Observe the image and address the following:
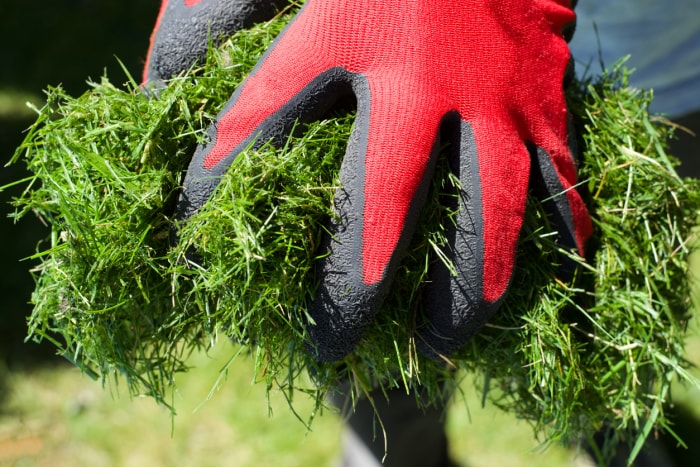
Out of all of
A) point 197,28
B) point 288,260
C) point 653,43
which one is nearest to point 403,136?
point 288,260

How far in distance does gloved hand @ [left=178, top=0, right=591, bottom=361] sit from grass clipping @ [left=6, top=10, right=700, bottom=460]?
34 millimetres

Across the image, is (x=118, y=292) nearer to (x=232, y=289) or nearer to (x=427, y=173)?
(x=232, y=289)

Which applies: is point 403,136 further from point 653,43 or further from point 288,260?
point 653,43

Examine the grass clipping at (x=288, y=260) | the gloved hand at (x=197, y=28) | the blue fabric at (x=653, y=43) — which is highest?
the gloved hand at (x=197, y=28)

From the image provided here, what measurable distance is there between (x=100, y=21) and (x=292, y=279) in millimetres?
3552

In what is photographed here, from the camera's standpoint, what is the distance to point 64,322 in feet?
3.30

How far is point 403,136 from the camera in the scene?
944mm

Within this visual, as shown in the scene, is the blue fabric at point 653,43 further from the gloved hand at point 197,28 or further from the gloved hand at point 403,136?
the gloved hand at point 197,28

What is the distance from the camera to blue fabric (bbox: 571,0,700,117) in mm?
1627

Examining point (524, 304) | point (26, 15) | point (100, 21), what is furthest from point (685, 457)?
point (26, 15)

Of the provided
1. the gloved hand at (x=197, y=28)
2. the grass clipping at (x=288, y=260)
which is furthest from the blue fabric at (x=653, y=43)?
the gloved hand at (x=197, y=28)

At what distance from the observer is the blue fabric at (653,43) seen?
5.34 ft

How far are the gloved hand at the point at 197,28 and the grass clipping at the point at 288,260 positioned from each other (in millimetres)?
31

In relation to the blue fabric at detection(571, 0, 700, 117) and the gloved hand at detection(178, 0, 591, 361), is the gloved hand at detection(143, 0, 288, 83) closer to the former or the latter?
the gloved hand at detection(178, 0, 591, 361)
